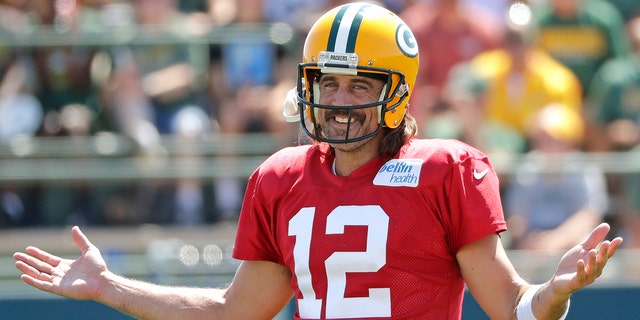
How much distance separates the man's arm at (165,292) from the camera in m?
4.03

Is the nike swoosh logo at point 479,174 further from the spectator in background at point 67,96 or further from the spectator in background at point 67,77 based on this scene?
the spectator in background at point 67,77

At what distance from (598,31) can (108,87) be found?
3.35 metres

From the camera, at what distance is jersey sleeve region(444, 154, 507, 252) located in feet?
11.8

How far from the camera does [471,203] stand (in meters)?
3.62

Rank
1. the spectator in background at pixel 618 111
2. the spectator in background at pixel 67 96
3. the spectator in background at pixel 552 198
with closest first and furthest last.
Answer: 1. the spectator in background at pixel 552 198
2. the spectator in background at pixel 618 111
3. the spectator in background at pixel 67 96

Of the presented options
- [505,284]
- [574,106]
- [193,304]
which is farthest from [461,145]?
[574,106]

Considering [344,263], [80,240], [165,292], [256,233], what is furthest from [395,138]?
[80,240]

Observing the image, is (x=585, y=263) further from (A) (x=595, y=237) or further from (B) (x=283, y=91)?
(B) (x=283, y=91)

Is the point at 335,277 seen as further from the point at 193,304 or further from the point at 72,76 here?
the point at 72,76

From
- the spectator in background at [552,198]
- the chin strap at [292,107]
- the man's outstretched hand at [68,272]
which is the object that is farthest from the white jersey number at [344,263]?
the spectator in background at [552,198]

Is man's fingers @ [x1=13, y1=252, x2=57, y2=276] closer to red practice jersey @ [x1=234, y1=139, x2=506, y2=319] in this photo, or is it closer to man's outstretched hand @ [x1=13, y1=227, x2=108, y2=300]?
man's outstretched hand @ [x1=13, y1=227, x2=108, y2=300]

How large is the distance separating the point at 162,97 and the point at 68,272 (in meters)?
3.79

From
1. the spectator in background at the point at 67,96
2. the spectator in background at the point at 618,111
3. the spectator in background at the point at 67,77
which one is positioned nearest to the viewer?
the spectator in background at the point at 618,111

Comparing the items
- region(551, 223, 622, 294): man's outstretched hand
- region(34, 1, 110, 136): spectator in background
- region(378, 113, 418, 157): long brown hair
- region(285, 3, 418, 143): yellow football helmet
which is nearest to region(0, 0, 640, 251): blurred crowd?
region(34, 1, 110, 136): spectator in background
